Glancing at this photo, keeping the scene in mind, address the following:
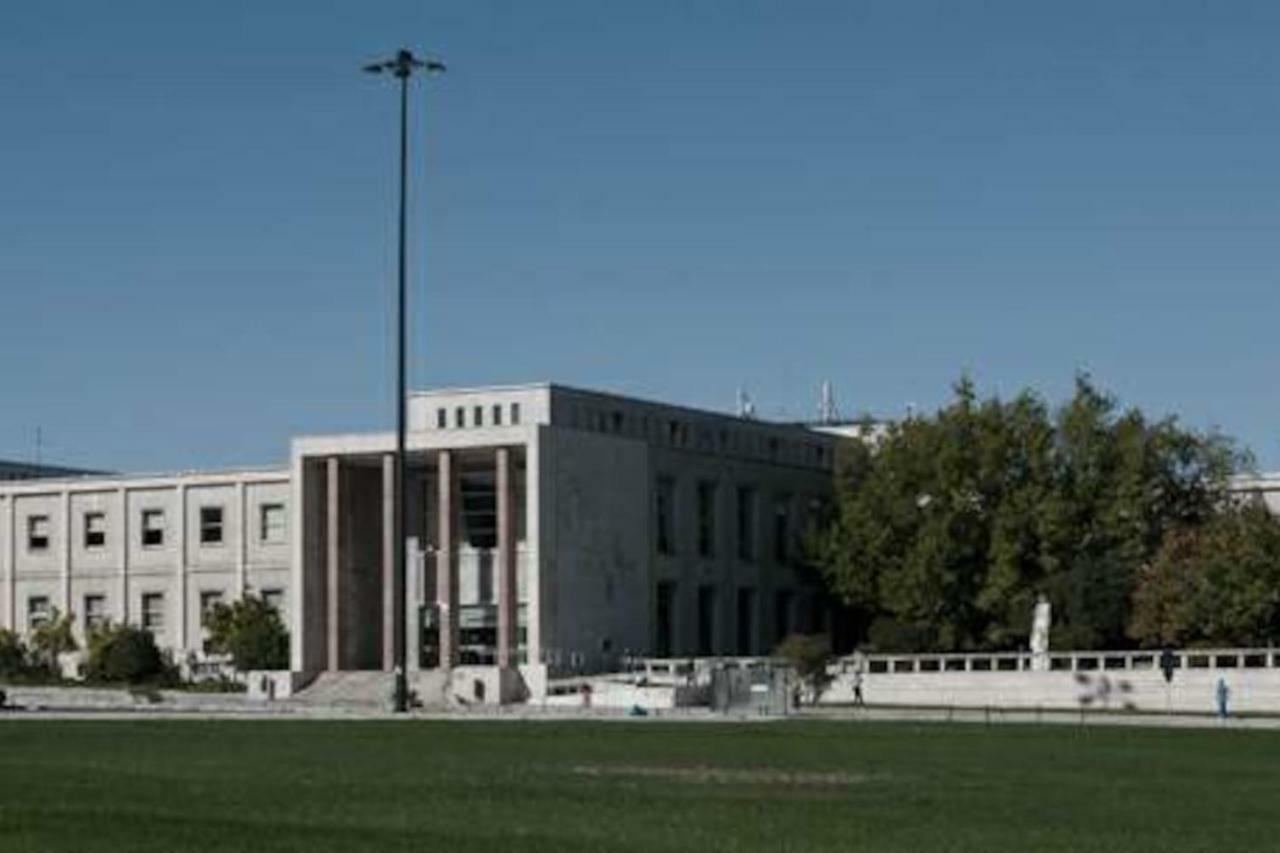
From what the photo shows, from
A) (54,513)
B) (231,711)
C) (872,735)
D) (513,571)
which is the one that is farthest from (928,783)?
(54,513)

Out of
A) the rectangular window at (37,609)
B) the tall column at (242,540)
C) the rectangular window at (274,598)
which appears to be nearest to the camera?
the rectangular window at (274,598)

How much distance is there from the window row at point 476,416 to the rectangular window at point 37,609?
69.7 feet

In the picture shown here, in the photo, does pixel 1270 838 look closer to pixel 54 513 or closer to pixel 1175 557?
pixel 1175 557

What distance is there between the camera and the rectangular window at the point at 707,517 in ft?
395

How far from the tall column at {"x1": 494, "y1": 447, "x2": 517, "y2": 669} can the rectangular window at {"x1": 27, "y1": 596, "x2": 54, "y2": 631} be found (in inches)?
1151

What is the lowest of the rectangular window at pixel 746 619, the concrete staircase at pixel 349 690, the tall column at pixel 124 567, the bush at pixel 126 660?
the concrete staircase at pixel 349 690

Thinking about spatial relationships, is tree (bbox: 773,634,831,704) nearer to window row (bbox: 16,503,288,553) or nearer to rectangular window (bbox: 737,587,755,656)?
rectangular window (bbox: 737,587,755,656)

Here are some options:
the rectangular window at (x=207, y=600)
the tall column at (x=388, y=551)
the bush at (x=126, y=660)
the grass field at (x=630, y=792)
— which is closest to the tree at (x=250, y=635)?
the bush at (x=126, y=660)

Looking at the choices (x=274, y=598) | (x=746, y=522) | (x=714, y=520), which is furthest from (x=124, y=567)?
(x=746, y=522)

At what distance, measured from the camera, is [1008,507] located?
10931 centimetres

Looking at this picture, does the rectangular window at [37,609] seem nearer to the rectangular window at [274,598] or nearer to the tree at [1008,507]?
the rectangular window at [274,598]

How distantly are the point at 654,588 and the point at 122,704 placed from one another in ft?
97.9

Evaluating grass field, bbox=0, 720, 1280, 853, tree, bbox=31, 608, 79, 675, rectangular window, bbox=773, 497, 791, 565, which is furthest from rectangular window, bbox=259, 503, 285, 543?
grass field, bbox=0, 720, 1280, 853

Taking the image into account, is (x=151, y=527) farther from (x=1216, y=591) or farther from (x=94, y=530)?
(x=1216, y=591)
